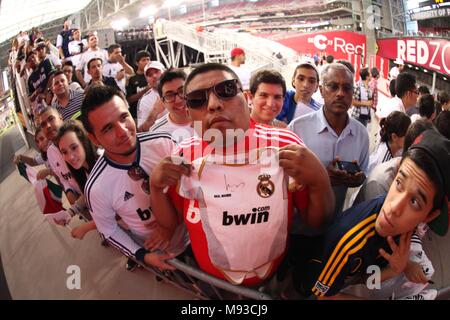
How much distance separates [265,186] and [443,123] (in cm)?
44

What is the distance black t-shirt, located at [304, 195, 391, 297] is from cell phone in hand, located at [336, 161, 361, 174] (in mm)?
80

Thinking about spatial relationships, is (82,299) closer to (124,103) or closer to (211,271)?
(211,271)

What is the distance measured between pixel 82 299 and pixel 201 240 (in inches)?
16.0

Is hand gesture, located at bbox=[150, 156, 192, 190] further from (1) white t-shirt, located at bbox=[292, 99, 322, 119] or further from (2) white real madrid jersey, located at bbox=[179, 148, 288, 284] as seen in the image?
(1) white t-shirt, located at bbox=[292, 99, 322, 119]

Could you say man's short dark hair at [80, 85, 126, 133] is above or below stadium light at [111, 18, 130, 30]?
below

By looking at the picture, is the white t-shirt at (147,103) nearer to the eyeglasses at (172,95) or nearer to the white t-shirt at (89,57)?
the eyeglasses at (172,95)

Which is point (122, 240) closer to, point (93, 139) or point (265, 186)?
point (93, 139)

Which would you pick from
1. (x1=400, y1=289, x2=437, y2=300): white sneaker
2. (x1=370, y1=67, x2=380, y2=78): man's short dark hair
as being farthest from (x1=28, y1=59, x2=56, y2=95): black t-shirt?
(x1=400, y1=289, x2=437, y2=300): white sneaker

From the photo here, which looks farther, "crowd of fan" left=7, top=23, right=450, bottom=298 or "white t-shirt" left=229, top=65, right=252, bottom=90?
"white t-shirt" left=229, top=65, right=252, bottom=90

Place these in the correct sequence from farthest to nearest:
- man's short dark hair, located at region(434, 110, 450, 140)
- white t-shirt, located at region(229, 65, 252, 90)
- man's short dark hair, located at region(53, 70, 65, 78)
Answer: man's short dark hair, located at region(53, 70, 65, 78), white t-shirt, located at region(229, 65, 252, 90), man's short dark hair, located at region(434, 110, 450, 140)

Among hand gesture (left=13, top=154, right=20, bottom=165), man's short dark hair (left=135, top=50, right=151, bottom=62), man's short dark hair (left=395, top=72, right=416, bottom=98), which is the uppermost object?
man's short dark hair (left=135, top=50, right=151, bottom=62)

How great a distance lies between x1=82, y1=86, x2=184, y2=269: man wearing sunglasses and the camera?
2.45ft

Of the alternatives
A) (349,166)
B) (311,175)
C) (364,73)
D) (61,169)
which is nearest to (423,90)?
(364,73)

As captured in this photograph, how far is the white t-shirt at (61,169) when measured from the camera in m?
0.89
